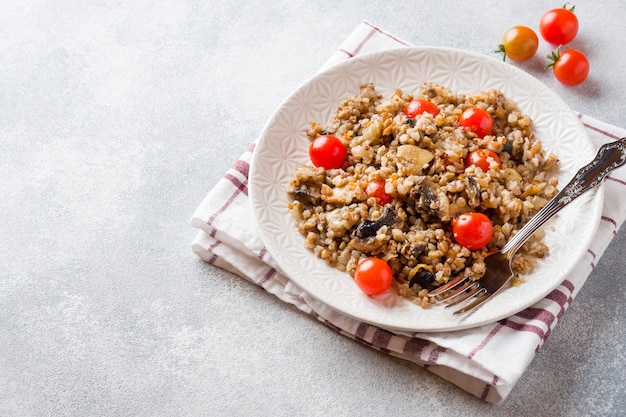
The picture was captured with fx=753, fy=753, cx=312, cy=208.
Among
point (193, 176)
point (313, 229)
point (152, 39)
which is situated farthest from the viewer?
point (152, 39)

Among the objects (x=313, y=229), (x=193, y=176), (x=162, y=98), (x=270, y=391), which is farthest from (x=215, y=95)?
(x=270, y=391)

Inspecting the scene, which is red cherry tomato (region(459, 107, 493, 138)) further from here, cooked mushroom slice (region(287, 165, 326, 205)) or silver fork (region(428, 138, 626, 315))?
cooked mushroom slice (region(287, 165, 326, 205))

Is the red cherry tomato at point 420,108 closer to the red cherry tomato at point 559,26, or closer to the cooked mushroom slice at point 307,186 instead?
the cooked mushroom slice at point 307,186

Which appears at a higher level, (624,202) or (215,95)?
(624,202)

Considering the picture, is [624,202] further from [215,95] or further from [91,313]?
[91,313]

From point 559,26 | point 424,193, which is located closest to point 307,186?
point 424,193
